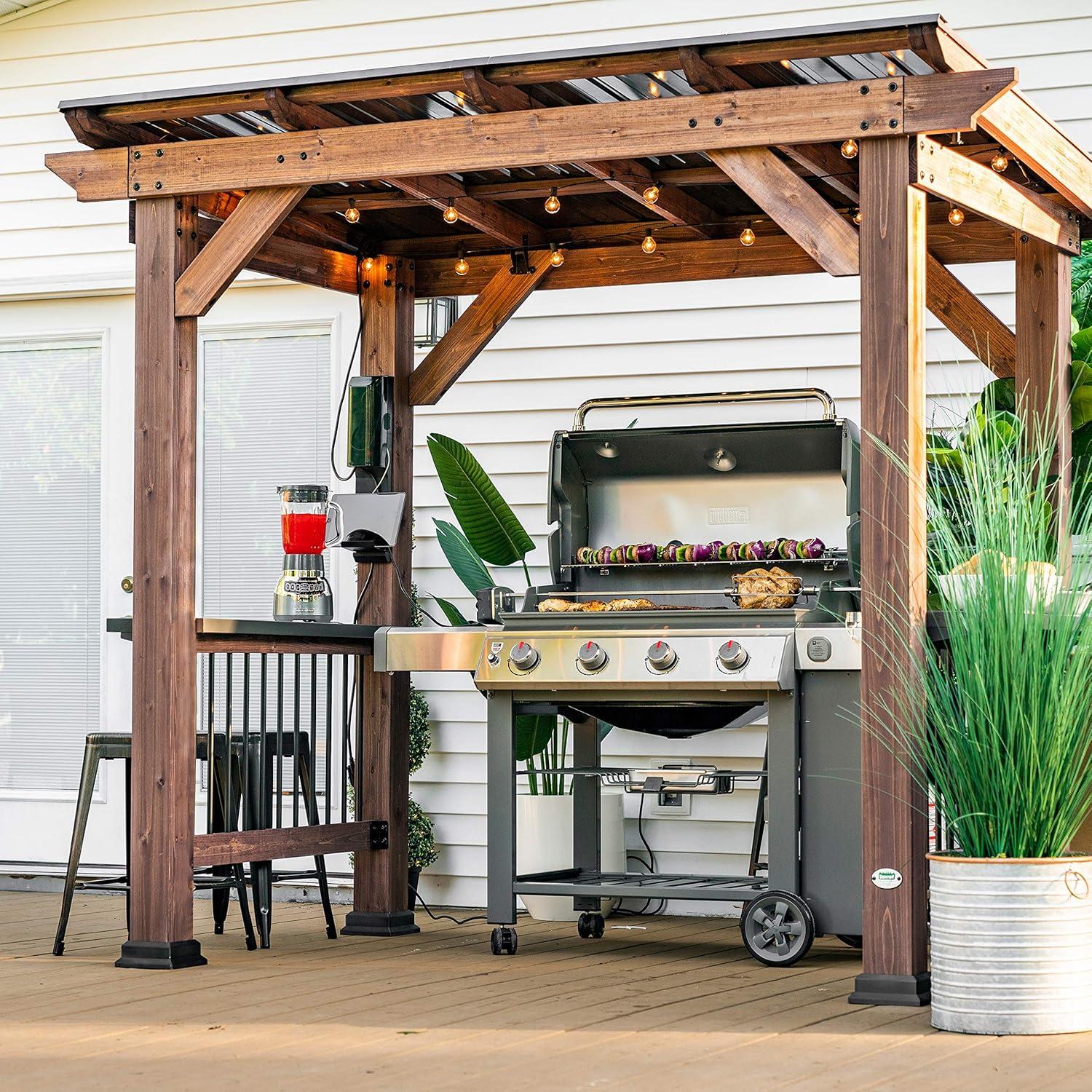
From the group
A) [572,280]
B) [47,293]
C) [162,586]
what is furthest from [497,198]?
[47,293]

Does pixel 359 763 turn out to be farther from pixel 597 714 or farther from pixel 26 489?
pixel 26 489

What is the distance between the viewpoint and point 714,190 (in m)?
5.80

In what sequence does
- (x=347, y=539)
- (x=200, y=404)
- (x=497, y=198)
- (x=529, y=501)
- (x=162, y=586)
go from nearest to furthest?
(x=162, y=586), (x=497, y=198), (x=347, y=539), (x=529, y=501), (x=200, y=404)

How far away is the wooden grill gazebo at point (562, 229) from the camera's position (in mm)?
4398

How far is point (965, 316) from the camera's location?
5.84 meters

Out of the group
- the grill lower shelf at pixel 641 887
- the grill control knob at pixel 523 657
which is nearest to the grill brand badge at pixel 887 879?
the grill lower shelf at pixel 641 887

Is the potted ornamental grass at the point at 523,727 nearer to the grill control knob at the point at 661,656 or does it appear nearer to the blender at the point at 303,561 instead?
the blender at the point at 303,561

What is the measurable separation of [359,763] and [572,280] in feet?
6.06

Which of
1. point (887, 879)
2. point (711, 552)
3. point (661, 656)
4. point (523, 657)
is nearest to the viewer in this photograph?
point (887, 879)

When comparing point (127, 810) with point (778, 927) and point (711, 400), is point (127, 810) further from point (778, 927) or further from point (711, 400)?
point (711, 400)

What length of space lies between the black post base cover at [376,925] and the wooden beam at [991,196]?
2954 mm

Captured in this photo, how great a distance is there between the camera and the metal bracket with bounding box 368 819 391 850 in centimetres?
598

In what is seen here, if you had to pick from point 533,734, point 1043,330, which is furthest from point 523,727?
point 1043,330

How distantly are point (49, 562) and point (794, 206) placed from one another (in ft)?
13.8
